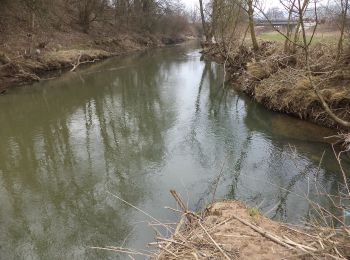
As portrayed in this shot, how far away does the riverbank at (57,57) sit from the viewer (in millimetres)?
18203

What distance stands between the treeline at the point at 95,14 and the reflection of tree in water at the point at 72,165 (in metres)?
9.91

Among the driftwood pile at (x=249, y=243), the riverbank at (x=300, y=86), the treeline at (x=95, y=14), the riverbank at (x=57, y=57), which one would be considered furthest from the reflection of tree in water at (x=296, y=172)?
the treeline at (x=95, y=14)

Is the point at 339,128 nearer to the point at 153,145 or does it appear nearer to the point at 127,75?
the point at 153,145

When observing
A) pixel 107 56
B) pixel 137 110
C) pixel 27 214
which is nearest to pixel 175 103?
pixel 137 110

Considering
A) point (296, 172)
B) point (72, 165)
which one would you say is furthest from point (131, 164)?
point (296, 172)

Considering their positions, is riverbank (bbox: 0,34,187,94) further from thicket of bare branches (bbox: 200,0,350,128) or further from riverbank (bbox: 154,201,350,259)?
riverbank (bbox: 154,201,350,259)

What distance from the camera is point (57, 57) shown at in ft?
74.3

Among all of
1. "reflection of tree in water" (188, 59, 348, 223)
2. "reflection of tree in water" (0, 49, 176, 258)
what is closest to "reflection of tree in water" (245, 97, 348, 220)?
"reflection of tree in water" (188, 59, 348, 223)

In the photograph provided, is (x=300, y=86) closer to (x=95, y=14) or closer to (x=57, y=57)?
(x=57, y=57)

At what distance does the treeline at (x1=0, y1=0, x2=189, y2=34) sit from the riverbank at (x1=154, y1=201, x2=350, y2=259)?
803 inches

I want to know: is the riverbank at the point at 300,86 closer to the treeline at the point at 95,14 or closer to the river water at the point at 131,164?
the river water at the point at 131,164

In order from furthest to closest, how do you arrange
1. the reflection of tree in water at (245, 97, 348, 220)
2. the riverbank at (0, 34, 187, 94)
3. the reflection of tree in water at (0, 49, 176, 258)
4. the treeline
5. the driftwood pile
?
the treeline < the riverbank at (0, 34, 187, 94) < the reflection of tree in water at (245, 97, 348, 220) < the reflection of tree in water at (0, 49, 176, 258) < the driftwood pile

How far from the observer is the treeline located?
24094 millimetres

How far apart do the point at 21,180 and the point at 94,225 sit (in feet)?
8.65
